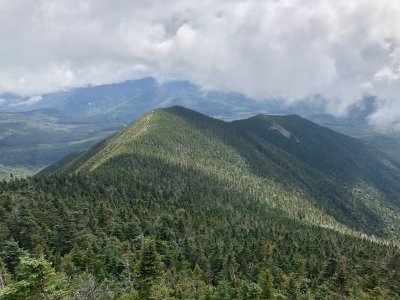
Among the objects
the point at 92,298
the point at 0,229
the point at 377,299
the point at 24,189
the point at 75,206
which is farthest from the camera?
the point at 24,189

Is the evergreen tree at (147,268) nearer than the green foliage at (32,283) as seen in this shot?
No

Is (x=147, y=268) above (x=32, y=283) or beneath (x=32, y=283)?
beneath

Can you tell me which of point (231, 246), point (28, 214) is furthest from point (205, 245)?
point (28, 214)

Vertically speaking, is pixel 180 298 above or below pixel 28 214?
below

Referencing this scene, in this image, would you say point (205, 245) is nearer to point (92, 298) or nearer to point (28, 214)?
point (28, 214)

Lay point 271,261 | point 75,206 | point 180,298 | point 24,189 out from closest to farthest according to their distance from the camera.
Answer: point 180,298 → point 271,261 → point 75,206 → point 24,189

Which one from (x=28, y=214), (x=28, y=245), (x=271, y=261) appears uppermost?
(x=28, y=214)

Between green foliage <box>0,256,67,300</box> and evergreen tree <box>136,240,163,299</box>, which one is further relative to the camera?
evergreen tree <box>136,240,163,299</box>

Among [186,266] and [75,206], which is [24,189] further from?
[186,266]

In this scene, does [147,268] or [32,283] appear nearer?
[32,283]

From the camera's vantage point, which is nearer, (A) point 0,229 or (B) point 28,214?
(A) point 0,229
